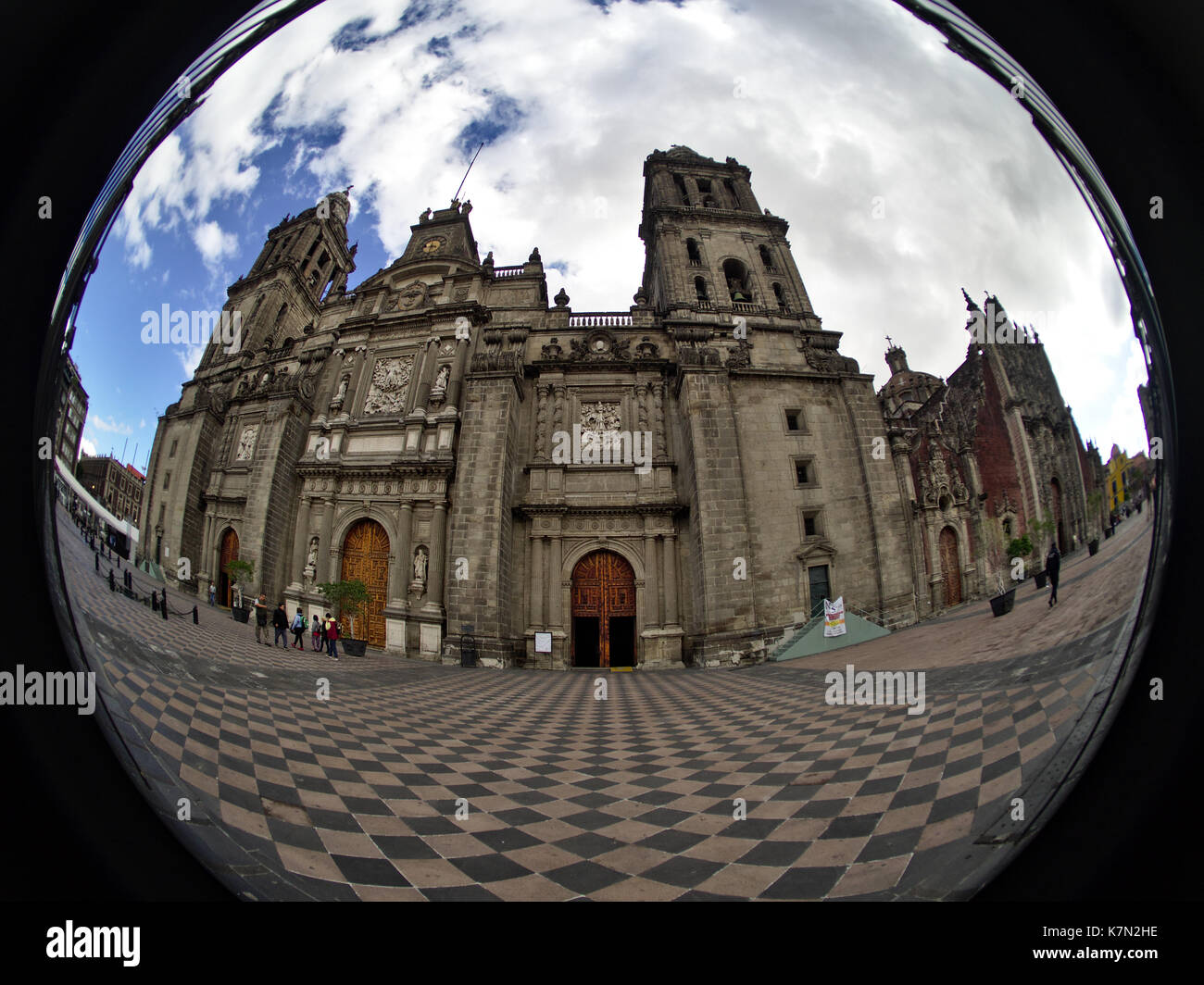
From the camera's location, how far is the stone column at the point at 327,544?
3.23m

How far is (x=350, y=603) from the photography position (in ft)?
11.4

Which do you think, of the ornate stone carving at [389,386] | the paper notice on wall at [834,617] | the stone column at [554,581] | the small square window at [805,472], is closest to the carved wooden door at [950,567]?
the paper notice on wall at [834,617]

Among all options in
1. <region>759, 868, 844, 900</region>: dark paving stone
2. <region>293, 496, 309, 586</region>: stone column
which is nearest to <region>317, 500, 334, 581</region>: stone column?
<region>293, 496, 309, 586</region>: stone column

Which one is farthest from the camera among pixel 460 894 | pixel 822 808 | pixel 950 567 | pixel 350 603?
pixel 350 603

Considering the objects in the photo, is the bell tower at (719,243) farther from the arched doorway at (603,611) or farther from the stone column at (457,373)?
the arched doorway at (603,611)

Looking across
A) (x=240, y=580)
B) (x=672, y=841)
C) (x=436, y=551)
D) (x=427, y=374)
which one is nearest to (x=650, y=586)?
(x=436, y=551)

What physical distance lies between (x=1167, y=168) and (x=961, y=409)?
0.86 m

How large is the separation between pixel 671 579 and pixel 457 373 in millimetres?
6046

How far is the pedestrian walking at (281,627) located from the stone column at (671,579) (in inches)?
284

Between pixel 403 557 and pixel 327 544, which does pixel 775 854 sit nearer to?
pixel 327 544
